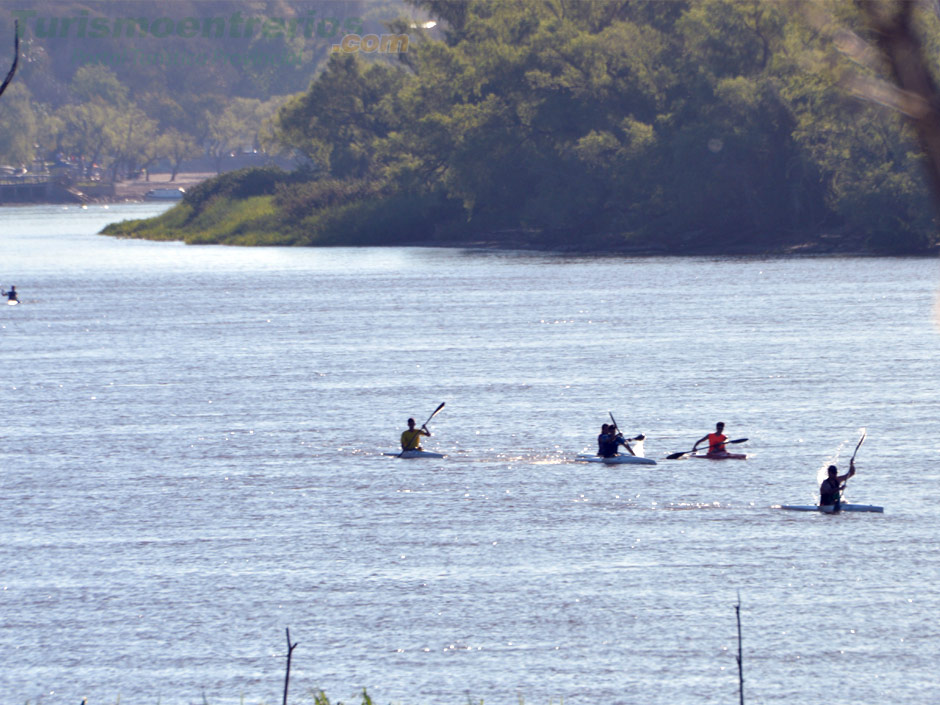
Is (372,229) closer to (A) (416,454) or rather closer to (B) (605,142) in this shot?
(B) (605,142)

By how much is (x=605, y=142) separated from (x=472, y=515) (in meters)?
86.9

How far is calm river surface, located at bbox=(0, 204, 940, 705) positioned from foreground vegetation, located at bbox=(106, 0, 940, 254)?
96.4ft

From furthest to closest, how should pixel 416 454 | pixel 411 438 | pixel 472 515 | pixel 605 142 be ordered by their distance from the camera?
pixel 605 142, pixel 416 454, pixel 411 438, pixel 472 515

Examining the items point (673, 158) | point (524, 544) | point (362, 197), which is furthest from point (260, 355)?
point (362, 197)

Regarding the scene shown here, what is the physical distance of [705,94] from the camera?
374ft

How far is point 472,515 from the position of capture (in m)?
37.0

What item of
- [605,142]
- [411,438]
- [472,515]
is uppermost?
[605,142]

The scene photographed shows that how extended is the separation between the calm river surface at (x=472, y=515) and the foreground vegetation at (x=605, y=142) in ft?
96.4

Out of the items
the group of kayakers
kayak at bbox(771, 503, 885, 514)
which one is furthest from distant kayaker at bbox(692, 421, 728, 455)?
kayak at bbox(771, 503, 885, 514)

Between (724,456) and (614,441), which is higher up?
(614,441)

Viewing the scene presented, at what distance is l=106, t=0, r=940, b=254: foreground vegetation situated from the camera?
10825 centimetres

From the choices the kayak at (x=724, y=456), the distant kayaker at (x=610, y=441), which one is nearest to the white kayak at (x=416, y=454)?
the distant kayaker at (x=610, y=441)

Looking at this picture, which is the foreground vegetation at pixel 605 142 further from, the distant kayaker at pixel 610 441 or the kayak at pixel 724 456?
the distant kayaker at pixel 610 441

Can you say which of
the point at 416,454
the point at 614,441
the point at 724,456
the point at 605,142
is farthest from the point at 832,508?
the point at 605,142
